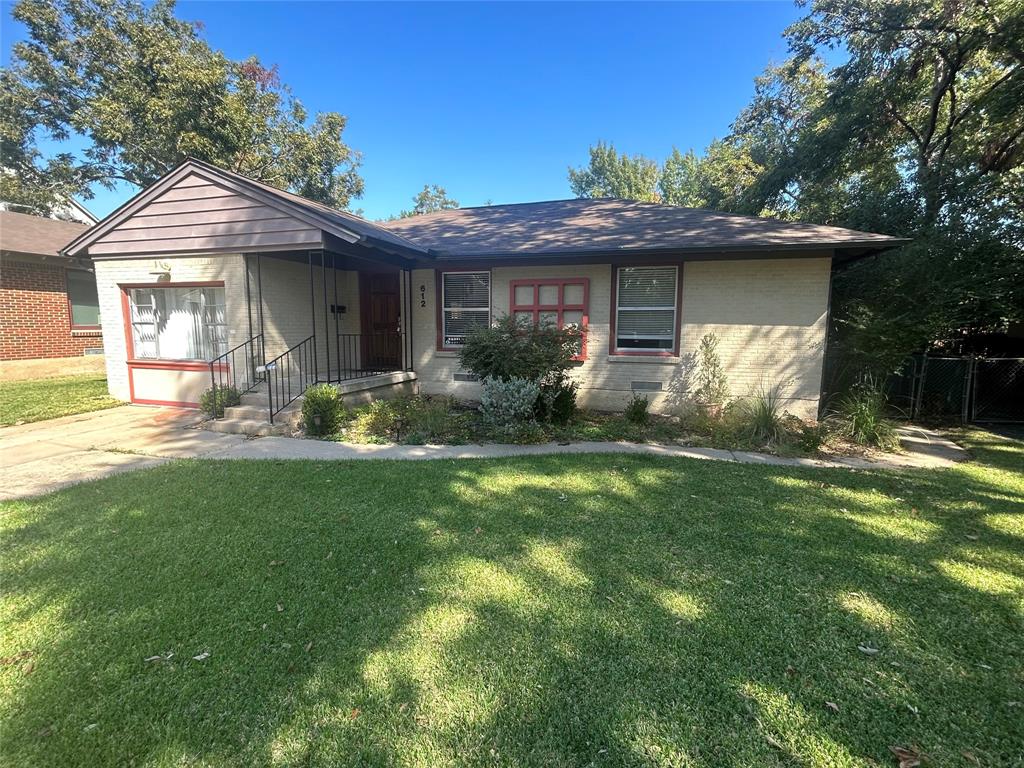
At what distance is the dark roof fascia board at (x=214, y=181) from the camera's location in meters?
7.49

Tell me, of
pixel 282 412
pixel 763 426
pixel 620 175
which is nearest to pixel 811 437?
pixel 763 426

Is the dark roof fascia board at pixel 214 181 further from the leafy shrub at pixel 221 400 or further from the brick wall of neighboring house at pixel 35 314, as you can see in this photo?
the brick wall of neighboring house at pixel 35 314

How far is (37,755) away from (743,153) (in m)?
23.6

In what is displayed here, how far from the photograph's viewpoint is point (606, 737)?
194cm

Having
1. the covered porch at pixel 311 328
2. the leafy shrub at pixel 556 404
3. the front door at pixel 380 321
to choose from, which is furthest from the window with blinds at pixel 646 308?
the front door at pixel 380 321

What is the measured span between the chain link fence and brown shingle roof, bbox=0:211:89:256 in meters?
21.2

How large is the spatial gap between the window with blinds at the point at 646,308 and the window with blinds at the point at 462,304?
2850 millimetres

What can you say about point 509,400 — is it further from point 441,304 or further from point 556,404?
point 441,304


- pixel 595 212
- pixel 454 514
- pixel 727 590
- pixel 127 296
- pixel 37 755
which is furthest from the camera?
pixel 595 212

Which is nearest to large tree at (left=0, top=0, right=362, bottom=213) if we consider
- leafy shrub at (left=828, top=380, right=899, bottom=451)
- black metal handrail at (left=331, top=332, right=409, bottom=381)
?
black metal handrail at (left=331, top=332, right=409, bottom=381)

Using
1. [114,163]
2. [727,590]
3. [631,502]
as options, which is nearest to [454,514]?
[631,502]

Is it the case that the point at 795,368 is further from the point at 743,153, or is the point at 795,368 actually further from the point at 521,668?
the point at 743,153

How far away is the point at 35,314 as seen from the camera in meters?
12.5

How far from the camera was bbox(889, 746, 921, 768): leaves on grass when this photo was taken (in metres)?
1.83
